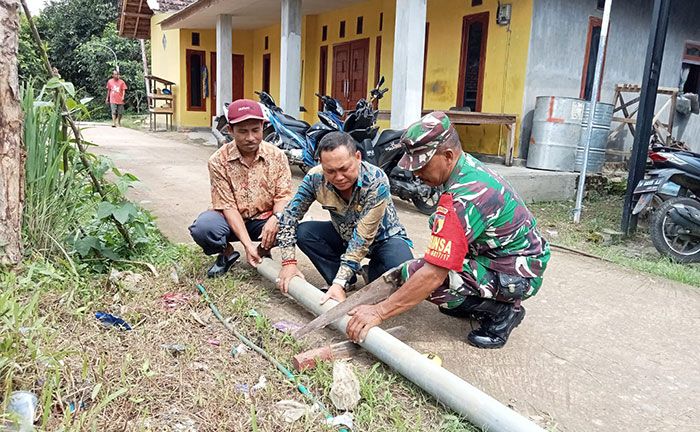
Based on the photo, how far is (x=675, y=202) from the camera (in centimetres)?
466

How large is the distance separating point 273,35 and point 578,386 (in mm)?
14210

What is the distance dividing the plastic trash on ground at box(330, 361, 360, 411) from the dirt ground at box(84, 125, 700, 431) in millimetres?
577

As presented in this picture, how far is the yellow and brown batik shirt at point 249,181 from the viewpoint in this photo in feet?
11.0

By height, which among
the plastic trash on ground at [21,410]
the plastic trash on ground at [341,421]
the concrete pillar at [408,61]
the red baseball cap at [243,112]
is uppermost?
the concrete pillar at [408,61]

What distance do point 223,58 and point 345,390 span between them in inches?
479

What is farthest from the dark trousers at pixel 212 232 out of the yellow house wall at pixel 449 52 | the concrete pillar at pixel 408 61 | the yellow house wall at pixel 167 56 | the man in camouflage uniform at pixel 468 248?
the yellow house wall at pixel 167 56

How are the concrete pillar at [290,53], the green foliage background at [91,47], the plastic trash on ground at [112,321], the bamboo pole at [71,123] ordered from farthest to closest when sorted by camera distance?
the green foliage background at [91,47], the concrete pillar at [290,53], the bamboo pole at [71,123], the plastic trash on ground at [112,321]

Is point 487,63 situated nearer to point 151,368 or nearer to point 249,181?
point 249,181

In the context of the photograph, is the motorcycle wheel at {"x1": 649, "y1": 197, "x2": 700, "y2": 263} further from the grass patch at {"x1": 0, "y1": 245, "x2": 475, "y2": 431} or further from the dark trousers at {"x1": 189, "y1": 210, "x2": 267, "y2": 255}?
the dark trousers at {"x1": 189, "y1": 210, "x2": 267, "y2": 255}

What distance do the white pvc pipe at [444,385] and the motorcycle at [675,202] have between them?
338cm

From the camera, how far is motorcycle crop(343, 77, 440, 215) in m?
5.91

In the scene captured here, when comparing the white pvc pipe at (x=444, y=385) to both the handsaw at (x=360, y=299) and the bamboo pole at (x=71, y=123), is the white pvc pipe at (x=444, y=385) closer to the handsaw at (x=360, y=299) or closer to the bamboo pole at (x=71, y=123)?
the handsaw at (x=360, y=299)

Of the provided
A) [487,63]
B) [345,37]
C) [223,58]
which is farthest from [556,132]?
[223,58]

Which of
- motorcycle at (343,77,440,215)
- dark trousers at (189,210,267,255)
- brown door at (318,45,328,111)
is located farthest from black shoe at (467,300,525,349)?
brown door at (318,45,328,111)
